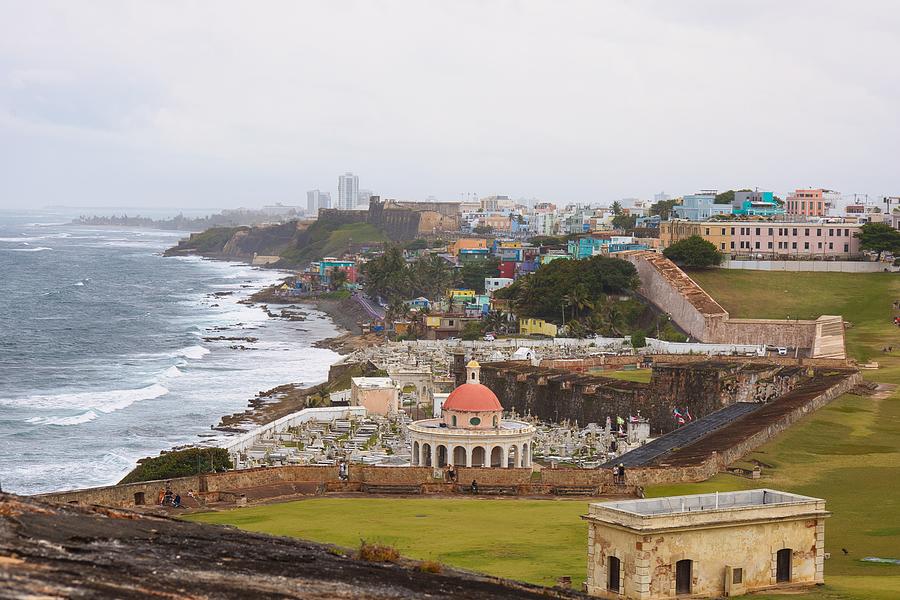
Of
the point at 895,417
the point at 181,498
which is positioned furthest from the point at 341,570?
the point at 895,417

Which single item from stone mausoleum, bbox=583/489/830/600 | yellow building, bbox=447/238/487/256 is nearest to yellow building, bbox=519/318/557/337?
stone mausoleum, bbox=583/489/830/600

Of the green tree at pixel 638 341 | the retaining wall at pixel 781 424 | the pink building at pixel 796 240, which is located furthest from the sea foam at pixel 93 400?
the pink building at pixel 796 240

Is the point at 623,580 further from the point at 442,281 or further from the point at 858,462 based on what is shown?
the point at 442,281

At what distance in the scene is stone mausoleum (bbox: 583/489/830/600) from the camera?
2436 cm

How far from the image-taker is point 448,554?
94.7ft

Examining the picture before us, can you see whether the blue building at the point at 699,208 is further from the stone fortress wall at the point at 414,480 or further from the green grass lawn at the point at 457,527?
the green grass lawn at the point at 457,527

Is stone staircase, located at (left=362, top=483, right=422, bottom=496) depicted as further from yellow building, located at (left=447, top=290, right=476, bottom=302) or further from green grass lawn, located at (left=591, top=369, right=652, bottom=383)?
yellow building, located at (left=447, top=290, right=476, bottom=302)

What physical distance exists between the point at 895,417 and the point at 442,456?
15.7 meters

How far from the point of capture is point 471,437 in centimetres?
4662

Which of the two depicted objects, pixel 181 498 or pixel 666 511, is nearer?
pixel 666 511

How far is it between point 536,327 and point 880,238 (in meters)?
23.4

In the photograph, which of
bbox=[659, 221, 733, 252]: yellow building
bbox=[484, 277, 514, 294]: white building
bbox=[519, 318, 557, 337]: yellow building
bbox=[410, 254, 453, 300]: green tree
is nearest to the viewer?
bbox=[519, 318, 557, 337]: yellow building

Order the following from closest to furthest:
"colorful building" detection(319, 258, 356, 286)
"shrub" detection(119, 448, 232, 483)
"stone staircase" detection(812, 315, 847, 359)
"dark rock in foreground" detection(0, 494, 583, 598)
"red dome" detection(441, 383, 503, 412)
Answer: "dark rock in foreground" detection(0, 494, 583, 598) → "shrub" detection(119, 448, 232, 483) → "red dome" detection(441, 383, 503, 412) → "stone staircase" detection(812, 315, 847, 359) → "colorful building" detection(319, 258, 356, 286)

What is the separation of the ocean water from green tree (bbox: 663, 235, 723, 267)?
2400cm
